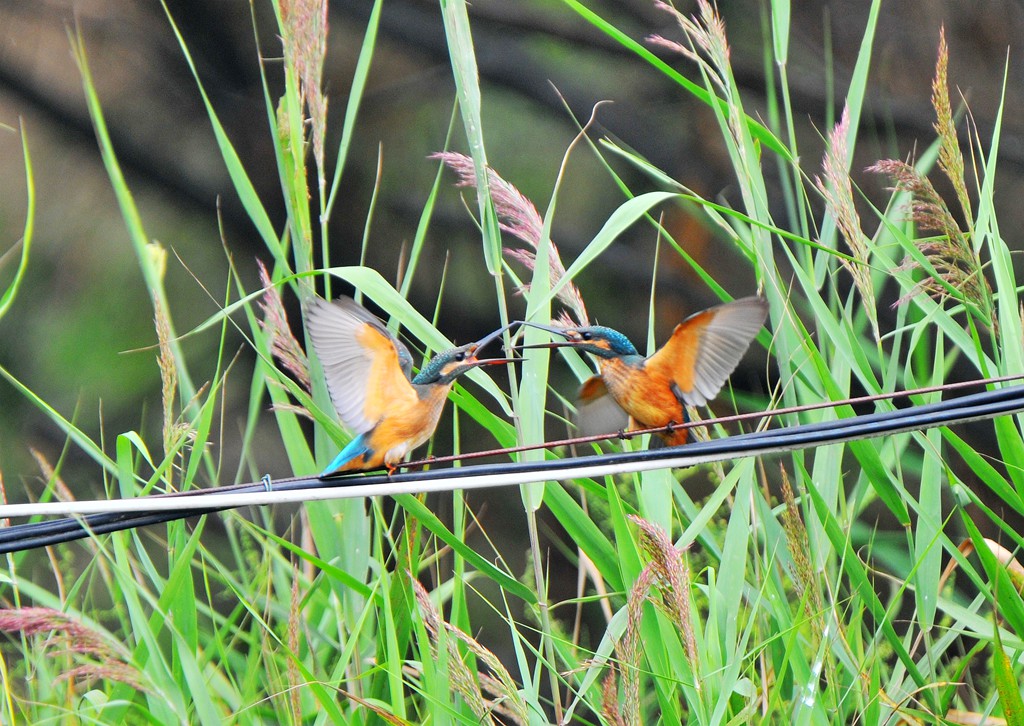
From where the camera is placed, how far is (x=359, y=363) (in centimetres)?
125

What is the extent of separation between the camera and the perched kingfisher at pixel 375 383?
3.99ft

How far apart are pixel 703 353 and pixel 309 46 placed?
603mm

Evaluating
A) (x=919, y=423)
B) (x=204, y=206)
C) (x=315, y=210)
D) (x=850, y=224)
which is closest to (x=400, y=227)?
(x=204, y=206)

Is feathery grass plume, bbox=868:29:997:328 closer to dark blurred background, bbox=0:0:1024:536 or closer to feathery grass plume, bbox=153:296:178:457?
feathery grass plume, bbox=153:296:178:457

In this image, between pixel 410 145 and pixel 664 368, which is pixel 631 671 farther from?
pixel 410 145

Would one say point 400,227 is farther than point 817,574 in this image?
Yes

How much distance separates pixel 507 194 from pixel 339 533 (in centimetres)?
46

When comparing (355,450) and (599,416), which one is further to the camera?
(599,416)

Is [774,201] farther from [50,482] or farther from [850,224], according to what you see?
[50,482]

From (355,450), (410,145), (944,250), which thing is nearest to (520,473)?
(355,450)

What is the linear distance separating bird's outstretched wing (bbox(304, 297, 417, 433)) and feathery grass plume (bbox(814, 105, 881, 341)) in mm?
524

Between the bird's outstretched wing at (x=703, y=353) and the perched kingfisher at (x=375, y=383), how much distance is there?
0.71ft

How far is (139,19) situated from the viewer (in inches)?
161

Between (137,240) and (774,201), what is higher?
Answer: (137,240)
